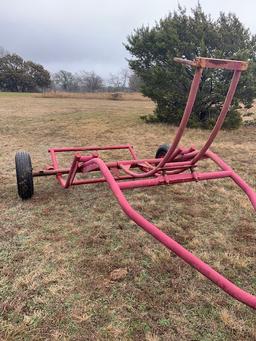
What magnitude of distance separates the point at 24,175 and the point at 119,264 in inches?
72.1

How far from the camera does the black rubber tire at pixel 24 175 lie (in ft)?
13.5

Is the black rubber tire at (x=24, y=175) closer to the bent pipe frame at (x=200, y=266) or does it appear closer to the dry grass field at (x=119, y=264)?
the dry grass field at (x=119, y=264)

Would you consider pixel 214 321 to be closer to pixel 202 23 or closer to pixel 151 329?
pixel 151 329

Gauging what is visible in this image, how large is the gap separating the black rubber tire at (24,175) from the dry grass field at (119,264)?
139 millimetres

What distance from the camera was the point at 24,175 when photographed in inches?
162

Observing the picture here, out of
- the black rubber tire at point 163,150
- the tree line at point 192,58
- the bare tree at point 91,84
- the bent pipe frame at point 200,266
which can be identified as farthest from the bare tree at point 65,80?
the bent pipe frame at point 200,266

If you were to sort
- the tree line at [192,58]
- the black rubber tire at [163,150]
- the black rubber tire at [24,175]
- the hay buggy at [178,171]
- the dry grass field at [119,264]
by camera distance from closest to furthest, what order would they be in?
1. the hay buggy at [178,171]
2. the dry grass field at [119,264]
3. the black rubber tire at [24,175]
4. the black rubber tire at [163,150]
5. the tree line at [192,58]

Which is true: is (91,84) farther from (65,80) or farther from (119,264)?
(119,264)

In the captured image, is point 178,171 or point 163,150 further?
point 163,150

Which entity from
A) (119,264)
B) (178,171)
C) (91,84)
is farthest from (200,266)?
(91,84)

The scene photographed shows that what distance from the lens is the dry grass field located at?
2305 millimetres

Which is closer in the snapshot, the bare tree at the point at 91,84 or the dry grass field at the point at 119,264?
the dry grass field at the point at 119,264

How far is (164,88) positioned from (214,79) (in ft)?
5.25

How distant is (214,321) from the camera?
7.73ft
